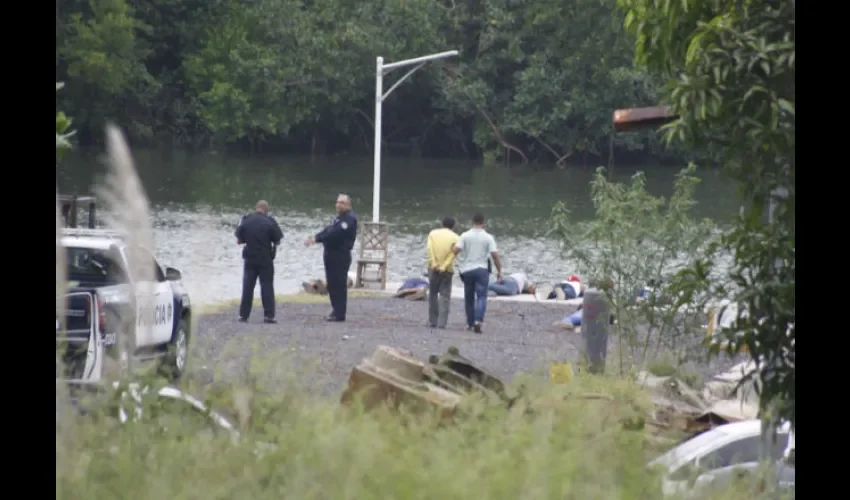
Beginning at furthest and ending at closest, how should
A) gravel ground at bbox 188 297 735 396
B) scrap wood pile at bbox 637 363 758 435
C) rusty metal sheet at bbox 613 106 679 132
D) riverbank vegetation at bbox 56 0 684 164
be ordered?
1. riverbank vegetation at bbox 56 0 684 164
2. gravel ground at bbox 188 297 735 396
3. scrap wood pile at bbox 637 363 758 435
4. rusty metal sheet at bbox 613 106 679 132

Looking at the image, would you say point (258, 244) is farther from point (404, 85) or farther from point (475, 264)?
point (404, 85)

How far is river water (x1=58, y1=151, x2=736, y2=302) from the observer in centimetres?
3562

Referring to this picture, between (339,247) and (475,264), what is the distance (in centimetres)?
200

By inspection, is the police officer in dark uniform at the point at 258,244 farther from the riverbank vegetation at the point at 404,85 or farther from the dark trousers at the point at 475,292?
the riverbank vegetation at the point at 404,85

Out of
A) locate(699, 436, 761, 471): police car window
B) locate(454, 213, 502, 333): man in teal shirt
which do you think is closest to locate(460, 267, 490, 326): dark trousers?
locate(454, 213, 502, 333): man in teal shirt

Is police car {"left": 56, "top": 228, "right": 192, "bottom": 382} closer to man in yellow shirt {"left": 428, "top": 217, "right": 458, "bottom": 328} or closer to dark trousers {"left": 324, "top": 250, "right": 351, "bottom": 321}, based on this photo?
dark trousers {"left": 324, "top": 250, "right": 351, "bottom": 321}

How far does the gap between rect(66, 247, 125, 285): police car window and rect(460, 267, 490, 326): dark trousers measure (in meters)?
8.55

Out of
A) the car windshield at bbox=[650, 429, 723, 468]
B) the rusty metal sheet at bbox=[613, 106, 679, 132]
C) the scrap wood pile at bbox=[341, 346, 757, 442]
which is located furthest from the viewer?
the rusty metal sheet at bbox=[613, 106, 679, 132]

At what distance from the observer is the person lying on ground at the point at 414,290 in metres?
25.3

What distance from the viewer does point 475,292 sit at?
1919 cm

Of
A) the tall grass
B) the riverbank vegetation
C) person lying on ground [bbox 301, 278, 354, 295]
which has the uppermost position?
the riverbank vegetation

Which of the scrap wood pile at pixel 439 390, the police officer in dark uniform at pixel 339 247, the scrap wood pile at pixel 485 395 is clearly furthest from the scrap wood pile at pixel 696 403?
the police officer in dark uniform at pixel 339 247

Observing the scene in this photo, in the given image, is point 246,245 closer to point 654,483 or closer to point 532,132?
point 654,483

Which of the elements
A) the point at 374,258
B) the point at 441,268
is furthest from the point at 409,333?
the point at 374,258
